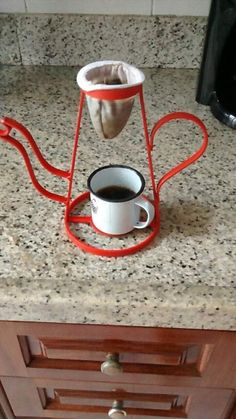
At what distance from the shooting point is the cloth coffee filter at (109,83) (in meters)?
0.50

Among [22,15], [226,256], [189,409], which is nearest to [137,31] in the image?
[22,15]

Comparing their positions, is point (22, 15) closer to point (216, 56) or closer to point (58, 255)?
point (216, 56)

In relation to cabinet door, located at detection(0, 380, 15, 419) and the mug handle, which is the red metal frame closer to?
the mug handle

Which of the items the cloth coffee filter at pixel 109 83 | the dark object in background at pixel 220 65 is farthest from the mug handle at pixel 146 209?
the dark object in background at pixel 220 65

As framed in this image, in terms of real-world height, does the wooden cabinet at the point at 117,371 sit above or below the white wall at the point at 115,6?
below

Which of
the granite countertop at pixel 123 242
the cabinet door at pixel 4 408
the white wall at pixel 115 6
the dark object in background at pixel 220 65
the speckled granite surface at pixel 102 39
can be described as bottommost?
the cabinet door at pixel 4 408

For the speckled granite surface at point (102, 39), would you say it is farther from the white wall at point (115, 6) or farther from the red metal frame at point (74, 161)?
the red metal frame at point (74, 161)

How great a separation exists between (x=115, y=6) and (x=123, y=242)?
59 cm

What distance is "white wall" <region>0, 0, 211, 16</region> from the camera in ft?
3.07

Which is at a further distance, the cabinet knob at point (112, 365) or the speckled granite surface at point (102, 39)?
the speckled granite surface at point (102, 39)

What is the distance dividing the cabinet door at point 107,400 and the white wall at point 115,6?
2.51ft

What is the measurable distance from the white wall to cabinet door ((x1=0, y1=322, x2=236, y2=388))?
27.0 inches

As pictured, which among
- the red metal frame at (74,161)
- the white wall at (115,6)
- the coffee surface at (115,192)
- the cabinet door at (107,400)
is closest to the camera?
the red metal frame at (74,161)

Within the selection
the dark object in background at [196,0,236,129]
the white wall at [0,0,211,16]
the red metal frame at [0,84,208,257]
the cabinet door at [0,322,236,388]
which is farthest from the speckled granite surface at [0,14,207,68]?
the cabinet door at [0,322,236,388]
